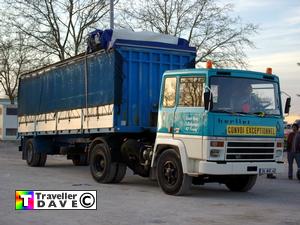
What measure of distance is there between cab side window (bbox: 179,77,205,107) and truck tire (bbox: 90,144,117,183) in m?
3.01

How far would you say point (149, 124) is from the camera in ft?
44.8

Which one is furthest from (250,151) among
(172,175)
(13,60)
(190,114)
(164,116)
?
(13,60)

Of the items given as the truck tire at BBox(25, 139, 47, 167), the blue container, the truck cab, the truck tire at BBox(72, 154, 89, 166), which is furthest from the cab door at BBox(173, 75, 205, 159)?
the truck tire at BBox(25, 139, 47, 167)

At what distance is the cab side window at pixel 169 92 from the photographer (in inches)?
474

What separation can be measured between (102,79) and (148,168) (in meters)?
2.73

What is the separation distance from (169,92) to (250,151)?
2.21 meters

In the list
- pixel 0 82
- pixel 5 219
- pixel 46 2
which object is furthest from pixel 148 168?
pixel 0 82

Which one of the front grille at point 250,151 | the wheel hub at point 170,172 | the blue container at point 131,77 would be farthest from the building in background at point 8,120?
the front grille at point 250,151

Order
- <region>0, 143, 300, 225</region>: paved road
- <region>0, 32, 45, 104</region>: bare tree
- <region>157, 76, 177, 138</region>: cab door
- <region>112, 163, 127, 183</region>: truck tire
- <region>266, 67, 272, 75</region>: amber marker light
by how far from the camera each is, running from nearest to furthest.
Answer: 1. <region>0, 143, 300, 225</region>: paved road
2. <region>157, 76, 177, 138</region>: cab door
3. <region>266, 67, 272, 75</region>: amber marker light
4. <region>112, 163, 127, 183</region>: truck tire
5. <region>0, 32, 45, 104</region>: bare tree

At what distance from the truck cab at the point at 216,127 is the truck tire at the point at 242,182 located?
117cm

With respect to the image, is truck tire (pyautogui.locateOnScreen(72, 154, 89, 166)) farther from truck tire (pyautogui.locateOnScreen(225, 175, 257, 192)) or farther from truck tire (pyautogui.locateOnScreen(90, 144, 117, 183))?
truck tire (pyautogui.locateOnScreen(225, 175, 257, 192))

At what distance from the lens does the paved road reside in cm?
898

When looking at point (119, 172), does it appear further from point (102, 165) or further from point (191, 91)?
point (191, 91)
